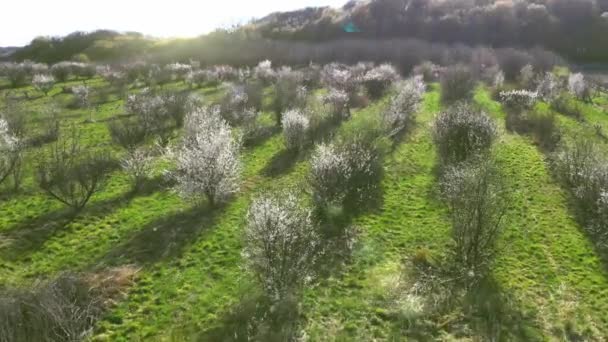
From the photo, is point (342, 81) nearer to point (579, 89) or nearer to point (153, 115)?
point (153, 115)

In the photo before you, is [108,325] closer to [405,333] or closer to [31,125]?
[405,333]

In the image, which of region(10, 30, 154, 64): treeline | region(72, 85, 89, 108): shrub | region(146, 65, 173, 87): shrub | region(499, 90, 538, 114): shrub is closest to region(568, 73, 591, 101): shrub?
region(499, 90, 538, 114): shrub

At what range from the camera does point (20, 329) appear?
11.8 m

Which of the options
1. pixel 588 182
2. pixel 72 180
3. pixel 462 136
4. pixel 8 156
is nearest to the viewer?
pixel 72 180

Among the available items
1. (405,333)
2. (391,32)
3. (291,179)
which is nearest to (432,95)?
(291,179)

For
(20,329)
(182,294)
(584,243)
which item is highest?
(20,329)

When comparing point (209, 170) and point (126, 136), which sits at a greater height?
point (126, 136)

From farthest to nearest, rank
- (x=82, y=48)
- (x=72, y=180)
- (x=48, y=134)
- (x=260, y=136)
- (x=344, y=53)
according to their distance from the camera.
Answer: (x=82, y=48), (x=344, y=53), (x=260, y=136), (x=48, y=134), (x=72, y=180)

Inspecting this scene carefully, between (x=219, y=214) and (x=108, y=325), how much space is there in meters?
8.72

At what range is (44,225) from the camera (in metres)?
19.6

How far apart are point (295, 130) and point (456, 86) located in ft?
92.1

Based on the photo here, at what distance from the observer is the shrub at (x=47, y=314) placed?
11781 mm

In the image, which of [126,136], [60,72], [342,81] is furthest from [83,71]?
[126,136]

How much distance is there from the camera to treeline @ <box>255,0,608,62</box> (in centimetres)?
10156
